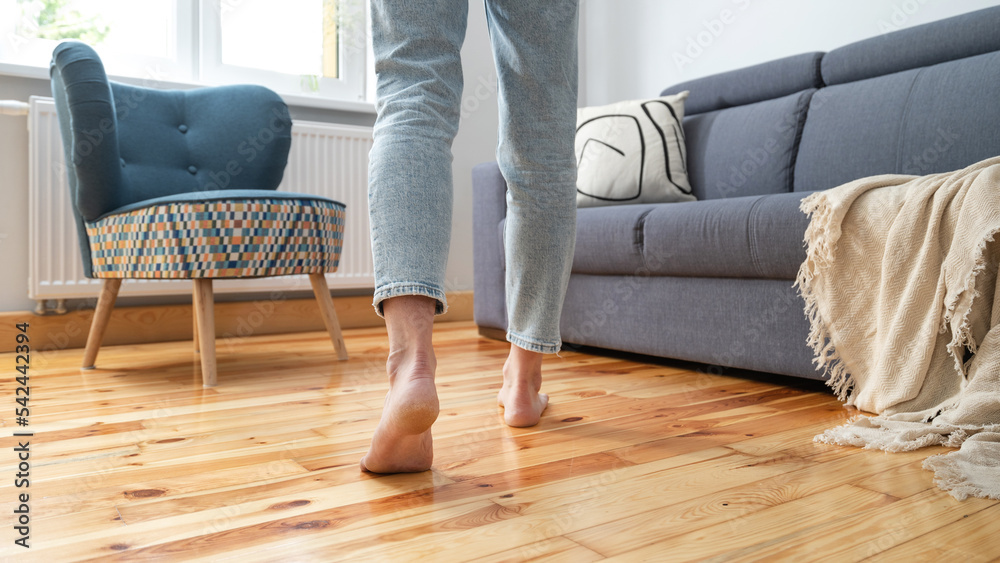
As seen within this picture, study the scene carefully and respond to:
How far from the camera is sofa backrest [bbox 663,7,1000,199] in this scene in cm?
167

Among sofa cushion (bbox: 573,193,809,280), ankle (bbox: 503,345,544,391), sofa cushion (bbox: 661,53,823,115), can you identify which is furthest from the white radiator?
ankle (bbox: 503,345,544,391)

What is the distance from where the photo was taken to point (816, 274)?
1.27 meters

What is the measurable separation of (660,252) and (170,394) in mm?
1102

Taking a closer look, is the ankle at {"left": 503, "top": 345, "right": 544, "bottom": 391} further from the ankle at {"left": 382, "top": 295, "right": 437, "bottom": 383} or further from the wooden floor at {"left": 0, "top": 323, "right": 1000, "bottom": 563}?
the ankle at {"left": 382, "top": 295, "right": 437, "bottom": 383}

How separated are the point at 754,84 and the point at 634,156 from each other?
49 centimetres

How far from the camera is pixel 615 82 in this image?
3342mm

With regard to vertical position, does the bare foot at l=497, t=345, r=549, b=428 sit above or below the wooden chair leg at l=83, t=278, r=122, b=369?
above

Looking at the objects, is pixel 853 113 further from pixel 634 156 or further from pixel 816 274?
pixel 816 274

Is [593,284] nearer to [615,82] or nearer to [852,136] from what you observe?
[852,136]

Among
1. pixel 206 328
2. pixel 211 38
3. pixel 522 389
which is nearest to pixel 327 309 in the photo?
pixel 206 328

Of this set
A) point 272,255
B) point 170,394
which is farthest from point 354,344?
point 170,394

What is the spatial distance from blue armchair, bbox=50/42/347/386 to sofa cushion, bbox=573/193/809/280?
681 millimetres

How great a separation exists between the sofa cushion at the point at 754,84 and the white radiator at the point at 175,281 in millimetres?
1207

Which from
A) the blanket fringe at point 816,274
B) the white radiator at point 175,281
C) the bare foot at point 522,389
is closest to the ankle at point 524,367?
the bare foot at point 522,389
